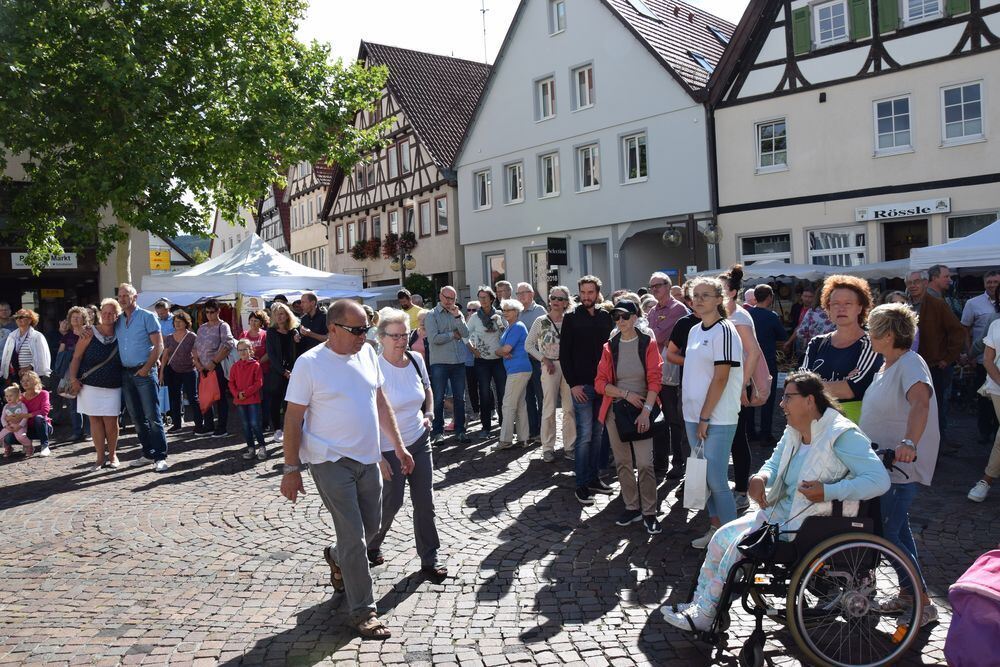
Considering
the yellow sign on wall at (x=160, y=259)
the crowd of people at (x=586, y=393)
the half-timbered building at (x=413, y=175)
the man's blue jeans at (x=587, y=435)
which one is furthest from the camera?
the half-timbered building at (x=413, y=175)

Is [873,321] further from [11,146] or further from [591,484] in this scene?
[11,146]

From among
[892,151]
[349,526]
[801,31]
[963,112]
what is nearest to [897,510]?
[349,526]

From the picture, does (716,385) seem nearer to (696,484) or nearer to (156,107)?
(696,484)

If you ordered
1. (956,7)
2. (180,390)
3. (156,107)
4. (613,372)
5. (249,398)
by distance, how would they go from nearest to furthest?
(613,372) → (249,398) → (180,390) → (156,107) → (956,7)

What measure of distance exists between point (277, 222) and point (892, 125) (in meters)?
42.6

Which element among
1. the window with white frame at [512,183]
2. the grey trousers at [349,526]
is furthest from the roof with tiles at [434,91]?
the grey trousers at [349,526]

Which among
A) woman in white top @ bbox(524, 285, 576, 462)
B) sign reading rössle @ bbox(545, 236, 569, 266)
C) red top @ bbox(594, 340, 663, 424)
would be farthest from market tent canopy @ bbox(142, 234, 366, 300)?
red top @ bbox(594, 340, 663, 424)

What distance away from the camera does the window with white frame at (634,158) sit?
24.2 meters

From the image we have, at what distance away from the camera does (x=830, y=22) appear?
19.9 metres

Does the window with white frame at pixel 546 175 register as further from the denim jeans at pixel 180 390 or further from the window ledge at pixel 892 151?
the denim jeans at pixel 180 390

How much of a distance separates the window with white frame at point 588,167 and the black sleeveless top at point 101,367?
18566 millimetres

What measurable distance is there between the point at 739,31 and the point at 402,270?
15339 mm

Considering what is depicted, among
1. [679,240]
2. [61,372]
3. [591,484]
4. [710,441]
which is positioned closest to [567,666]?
[710,441]

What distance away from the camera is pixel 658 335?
797 cm
